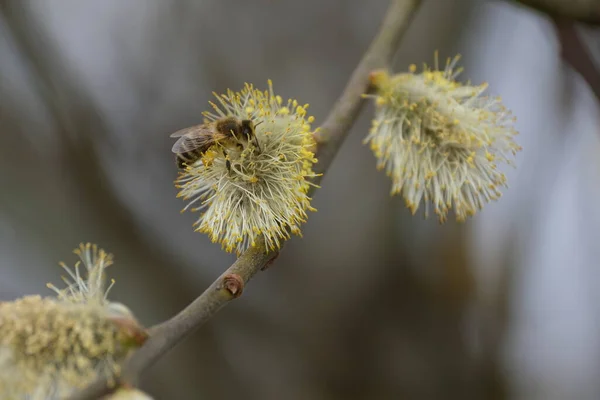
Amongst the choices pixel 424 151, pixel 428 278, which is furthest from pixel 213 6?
pixel 424 151

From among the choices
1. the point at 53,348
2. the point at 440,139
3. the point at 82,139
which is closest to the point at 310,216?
the point at 82,139

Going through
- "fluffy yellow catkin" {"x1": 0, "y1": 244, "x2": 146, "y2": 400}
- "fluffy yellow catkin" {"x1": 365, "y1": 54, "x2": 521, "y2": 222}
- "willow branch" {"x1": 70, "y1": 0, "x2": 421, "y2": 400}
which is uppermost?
"fluffy yellow catkin" {"x1": 365, "y1": 54, "x2": 521, "y2": 222}

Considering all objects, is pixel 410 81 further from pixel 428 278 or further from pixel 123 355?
pixel 428 278

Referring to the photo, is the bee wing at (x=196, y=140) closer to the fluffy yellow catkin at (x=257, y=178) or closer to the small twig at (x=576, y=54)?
the fluffy yellow catkin at (x=257, y=178)

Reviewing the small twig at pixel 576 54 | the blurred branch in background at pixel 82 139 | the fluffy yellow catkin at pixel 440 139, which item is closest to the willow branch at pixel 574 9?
the small twig at pixel 576 54

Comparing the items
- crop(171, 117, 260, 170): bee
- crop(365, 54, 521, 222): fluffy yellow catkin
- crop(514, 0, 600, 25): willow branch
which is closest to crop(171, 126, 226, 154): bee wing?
crop(171, 117, 260, 170): bee

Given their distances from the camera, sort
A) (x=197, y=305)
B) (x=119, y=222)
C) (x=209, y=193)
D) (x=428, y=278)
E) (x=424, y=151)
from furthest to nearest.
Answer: (x=428, y=278) → (x=119, y=222) → (x=424, y=151) → (x=209, y=193) → (x=197, y=305)

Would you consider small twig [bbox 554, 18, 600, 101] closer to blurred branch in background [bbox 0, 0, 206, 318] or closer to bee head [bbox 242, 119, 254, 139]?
bee head [bbox 242, 119, 254, 139]
